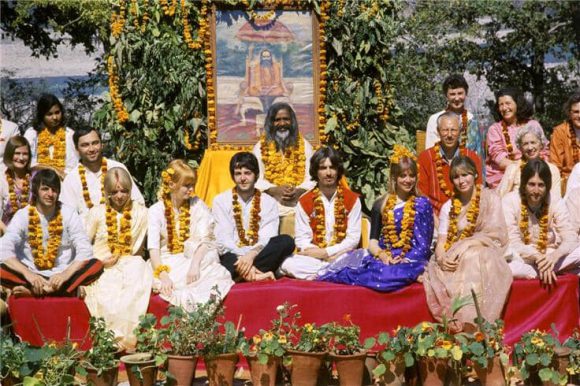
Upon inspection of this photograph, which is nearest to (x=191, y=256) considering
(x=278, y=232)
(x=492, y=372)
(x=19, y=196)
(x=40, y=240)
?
(x=278, y=232)

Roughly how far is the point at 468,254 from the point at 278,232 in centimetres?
161

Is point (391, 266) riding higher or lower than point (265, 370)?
higher

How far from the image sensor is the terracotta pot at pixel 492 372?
17.9ft

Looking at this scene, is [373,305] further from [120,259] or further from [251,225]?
[120,259]

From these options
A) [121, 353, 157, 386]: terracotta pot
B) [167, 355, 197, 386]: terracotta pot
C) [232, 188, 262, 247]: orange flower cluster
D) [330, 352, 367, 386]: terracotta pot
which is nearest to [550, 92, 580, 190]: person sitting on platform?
[232, 188, 262, 247]: orange flower cluster

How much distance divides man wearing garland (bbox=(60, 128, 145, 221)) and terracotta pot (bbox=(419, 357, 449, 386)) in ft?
8.82

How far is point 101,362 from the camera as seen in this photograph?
5477mm

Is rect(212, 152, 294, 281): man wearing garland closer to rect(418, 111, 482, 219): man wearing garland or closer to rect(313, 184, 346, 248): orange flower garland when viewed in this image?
rect(313, 184, 346, 248): orange flower garland

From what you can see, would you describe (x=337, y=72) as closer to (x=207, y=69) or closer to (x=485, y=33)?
(x=207, y=69)

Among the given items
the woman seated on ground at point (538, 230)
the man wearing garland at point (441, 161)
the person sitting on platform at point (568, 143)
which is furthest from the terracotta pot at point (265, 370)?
the person sitting on platform at point (568, 143)

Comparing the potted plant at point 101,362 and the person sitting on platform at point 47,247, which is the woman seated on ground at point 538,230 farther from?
the person sitting on platform at point 47,247

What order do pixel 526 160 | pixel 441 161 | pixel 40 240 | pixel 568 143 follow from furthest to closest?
pixel 568 143 → pixel 441 161 → pixel 526 160 → pixel 40 240

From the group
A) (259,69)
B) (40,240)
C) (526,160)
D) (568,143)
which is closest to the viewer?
(40,240)

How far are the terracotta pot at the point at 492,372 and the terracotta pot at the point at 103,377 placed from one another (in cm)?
213
